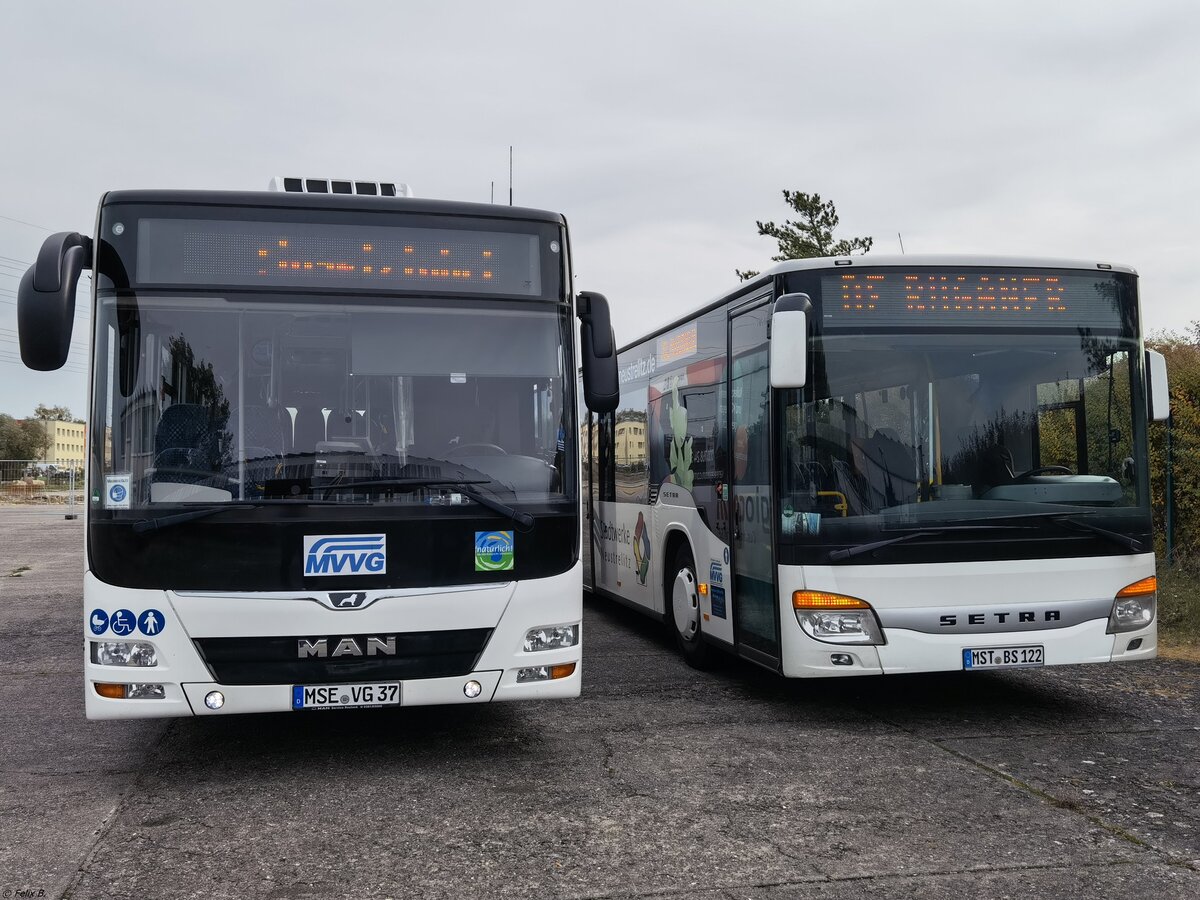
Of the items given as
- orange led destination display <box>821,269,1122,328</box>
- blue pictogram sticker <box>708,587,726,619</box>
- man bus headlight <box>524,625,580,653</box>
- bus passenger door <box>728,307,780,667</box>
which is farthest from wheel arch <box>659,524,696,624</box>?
man bus headlight <box>524,625,580,653</box>

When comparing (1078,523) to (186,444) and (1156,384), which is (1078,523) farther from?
(186,444)

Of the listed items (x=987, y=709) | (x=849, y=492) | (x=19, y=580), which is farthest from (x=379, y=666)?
(x=19, y=580)

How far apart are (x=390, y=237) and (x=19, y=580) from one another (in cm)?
1457

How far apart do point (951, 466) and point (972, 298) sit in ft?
3.54

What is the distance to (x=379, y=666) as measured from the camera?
6.00m

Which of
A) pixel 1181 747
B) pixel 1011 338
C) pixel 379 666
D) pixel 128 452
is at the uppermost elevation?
pixel 1011 338

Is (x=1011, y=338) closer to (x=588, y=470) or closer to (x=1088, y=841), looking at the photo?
(x=1088, y=841)

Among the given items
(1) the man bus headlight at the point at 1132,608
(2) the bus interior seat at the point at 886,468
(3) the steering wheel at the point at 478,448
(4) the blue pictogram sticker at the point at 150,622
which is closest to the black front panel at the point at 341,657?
(4) the blue pictogram sticker at the point at 150,622

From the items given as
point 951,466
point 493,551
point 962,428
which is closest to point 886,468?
point 951,466

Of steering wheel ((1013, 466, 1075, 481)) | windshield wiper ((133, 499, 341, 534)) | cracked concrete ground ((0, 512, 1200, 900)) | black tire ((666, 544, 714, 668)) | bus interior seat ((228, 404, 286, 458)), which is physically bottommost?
cracked concrete ground ((0, 512, 1200, 900))

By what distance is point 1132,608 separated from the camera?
23.9 feet

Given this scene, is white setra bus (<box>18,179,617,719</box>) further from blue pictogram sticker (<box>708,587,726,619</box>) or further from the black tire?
the black tire

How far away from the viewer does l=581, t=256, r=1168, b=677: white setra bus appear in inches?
277

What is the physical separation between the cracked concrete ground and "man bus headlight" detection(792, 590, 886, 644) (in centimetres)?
60
